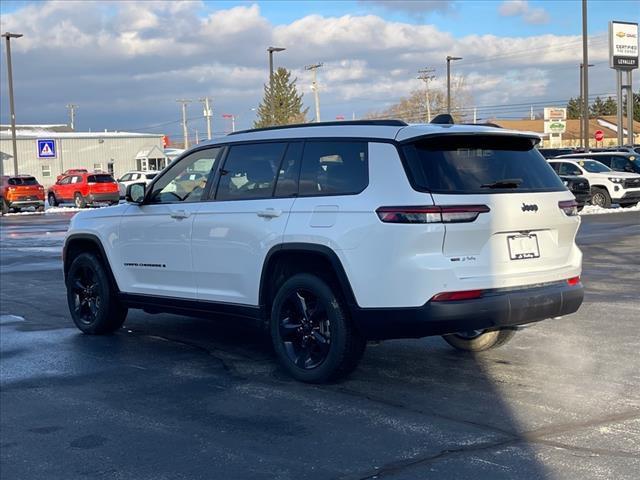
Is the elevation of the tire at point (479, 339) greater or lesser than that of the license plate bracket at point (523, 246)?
lesser

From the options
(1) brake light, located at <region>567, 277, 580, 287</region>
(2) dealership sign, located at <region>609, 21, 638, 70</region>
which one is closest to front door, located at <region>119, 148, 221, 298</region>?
(1) brake light, located at <region>567, 277, 580, 287</region>

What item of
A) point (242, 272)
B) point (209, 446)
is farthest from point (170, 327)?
point (209, 446)

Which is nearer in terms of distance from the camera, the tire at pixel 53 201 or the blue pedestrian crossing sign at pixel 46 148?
the tire at pixel 53 201

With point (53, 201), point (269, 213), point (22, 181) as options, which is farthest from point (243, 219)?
point (53, 201)

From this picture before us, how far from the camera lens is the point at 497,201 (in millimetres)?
6105

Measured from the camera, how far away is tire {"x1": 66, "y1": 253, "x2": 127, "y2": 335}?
28.5ft

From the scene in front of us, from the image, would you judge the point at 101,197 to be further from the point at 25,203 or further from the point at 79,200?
the point at 25,203

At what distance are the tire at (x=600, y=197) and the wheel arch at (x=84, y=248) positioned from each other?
73.2 feet

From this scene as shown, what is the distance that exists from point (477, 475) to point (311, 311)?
2.34 m

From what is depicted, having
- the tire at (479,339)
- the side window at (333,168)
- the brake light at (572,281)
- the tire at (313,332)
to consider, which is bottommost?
the tire at (479,339)

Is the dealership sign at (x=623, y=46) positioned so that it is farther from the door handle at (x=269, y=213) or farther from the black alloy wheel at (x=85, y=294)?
the door handle at (x=269, y=213)

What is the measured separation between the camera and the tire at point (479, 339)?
7.52 m

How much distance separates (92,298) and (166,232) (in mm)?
1680

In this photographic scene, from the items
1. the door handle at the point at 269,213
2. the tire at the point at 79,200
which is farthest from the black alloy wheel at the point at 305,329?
the tire at the point at 79,200
